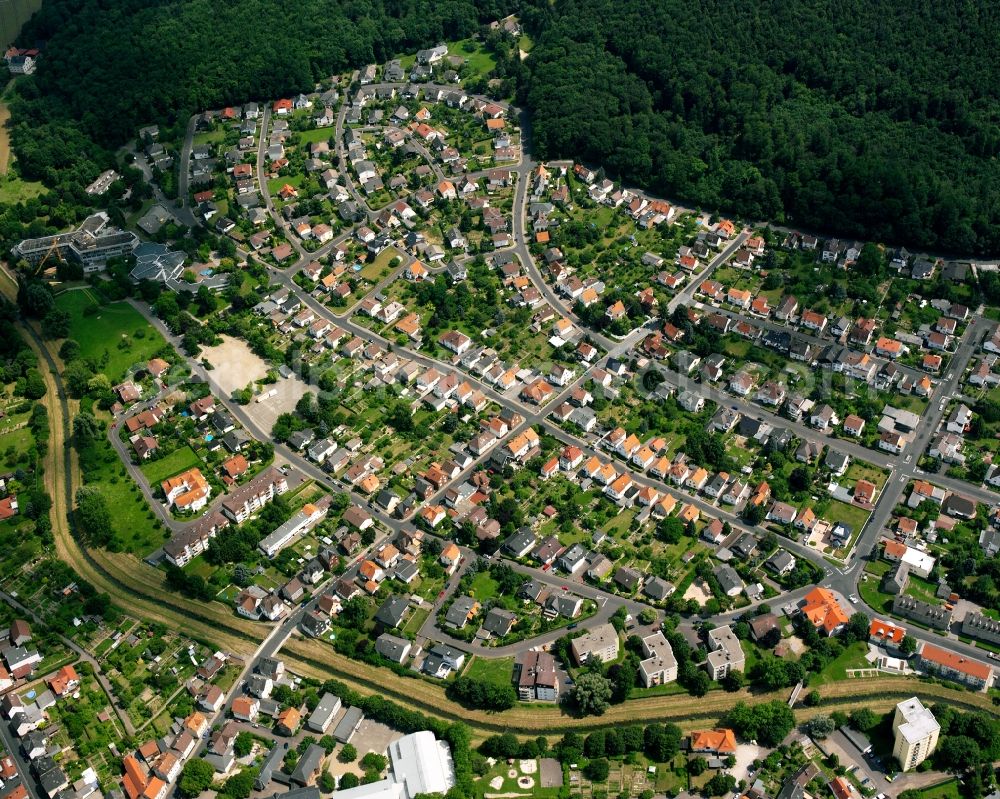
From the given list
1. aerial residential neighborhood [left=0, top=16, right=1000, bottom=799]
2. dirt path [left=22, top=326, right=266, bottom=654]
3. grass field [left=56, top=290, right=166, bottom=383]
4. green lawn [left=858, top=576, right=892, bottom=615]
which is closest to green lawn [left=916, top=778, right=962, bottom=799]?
aerial residential neighborhood [left=0, top=16, right=1000, bottom=799]

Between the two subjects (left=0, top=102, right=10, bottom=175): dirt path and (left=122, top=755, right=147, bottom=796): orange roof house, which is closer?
(left=122, top=755, right=147, bottom=796): orange roof house

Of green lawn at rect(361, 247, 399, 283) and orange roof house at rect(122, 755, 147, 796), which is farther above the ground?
green lawn at rect(361, 247, 399, 283)

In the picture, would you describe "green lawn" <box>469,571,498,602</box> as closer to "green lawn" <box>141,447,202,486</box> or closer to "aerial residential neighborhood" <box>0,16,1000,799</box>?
"aerial residential neighborhood" <box>0,16,1000,799</box>

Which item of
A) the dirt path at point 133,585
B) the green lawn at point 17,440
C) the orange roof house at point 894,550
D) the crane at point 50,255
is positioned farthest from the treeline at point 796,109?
the dirt path at point 133,585

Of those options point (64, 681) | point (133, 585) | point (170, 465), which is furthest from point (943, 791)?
point (170, 465)

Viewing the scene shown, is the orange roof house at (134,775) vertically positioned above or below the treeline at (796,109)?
below

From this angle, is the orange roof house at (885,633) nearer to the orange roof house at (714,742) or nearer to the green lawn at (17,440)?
the orange roof house at (714,742)
